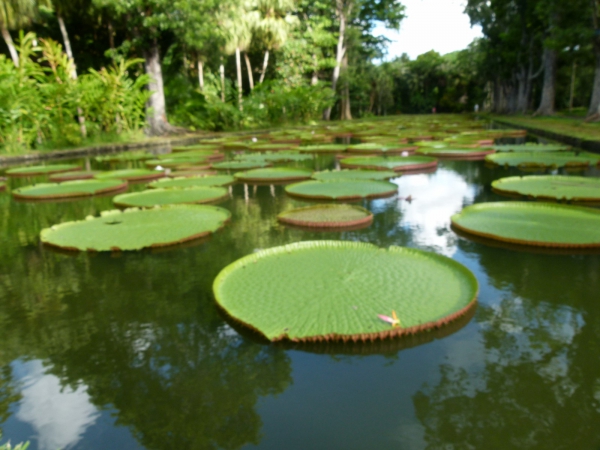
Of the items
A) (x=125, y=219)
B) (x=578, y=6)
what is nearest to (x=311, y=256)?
(x=125, y=219)

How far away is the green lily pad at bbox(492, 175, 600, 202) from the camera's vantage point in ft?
9.43

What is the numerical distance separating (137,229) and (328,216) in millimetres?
1073

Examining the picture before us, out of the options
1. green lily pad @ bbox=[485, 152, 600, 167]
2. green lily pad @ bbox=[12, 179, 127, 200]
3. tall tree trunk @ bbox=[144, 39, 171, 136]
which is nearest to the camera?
green lily pad @ bbox=[12, 179, 127, 200]

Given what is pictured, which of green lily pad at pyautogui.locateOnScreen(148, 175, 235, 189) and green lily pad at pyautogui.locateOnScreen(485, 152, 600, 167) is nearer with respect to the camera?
green lily pad at pyautogui.locateOnScreen(148, 175, 235, 189)

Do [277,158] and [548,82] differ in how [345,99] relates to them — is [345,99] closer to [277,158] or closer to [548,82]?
[548,82]

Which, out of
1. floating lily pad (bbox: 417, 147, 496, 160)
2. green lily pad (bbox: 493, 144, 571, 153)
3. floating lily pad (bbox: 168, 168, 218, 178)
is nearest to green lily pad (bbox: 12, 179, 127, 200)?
floating lily pad (bbox: 168, 168, 218, 178)

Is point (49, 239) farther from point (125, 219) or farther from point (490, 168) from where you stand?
point (490, 168)

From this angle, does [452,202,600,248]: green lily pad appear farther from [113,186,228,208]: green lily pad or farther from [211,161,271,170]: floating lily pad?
[211,161,271,170]: floating lily pad

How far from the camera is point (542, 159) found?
4.61 m

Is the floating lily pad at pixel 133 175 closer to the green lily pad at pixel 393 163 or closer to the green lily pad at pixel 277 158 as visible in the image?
the green lily pad at pixel 277 158

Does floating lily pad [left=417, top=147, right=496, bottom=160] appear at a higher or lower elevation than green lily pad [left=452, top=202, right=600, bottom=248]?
higher

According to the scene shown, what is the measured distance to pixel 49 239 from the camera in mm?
2277

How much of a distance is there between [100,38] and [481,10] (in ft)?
49.6

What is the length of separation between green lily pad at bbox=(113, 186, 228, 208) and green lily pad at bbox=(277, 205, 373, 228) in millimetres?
797
